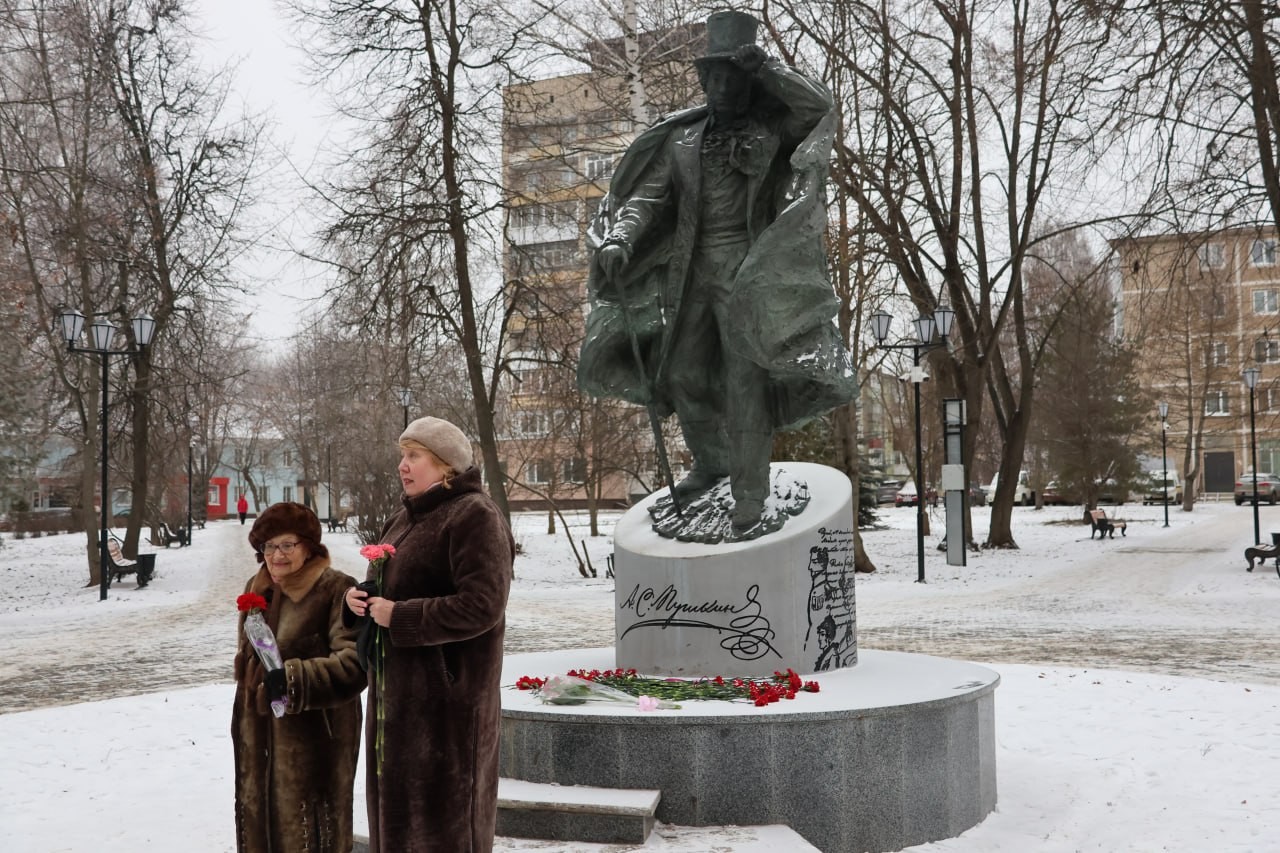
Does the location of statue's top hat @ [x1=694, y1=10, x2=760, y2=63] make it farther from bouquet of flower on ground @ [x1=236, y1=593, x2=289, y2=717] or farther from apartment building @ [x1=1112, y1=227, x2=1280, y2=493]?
apartment building @ [x1=1112, y1=227, x2=1280, y2=493]

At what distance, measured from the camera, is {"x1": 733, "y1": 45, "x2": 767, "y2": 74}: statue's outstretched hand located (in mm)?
6645

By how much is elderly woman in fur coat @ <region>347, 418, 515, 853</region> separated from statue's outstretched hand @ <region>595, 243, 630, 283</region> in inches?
119

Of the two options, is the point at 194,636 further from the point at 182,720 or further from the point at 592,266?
the point at 592,266

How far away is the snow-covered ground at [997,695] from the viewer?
5.88 meters

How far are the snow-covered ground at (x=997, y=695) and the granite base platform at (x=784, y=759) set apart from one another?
8.4 inches

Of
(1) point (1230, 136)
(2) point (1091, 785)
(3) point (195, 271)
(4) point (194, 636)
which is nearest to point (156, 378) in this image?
(3) point (195, 271)

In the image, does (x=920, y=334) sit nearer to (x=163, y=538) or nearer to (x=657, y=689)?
(x=657, y=689)

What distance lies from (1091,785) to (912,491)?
161 feet

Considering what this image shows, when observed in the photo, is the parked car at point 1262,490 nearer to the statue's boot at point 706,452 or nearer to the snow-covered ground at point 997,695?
the snow-covered ground at point 997,695

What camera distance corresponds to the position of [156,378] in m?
24.8

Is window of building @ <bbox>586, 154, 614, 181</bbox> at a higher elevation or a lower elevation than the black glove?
higher

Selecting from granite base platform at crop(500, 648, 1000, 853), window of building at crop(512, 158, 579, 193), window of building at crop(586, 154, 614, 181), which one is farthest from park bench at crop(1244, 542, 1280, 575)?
granite base platform at crop(500, 648, 1000, 853)

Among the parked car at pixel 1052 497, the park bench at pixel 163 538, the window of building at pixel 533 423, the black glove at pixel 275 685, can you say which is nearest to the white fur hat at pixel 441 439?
the black glove at pixel 275 685
